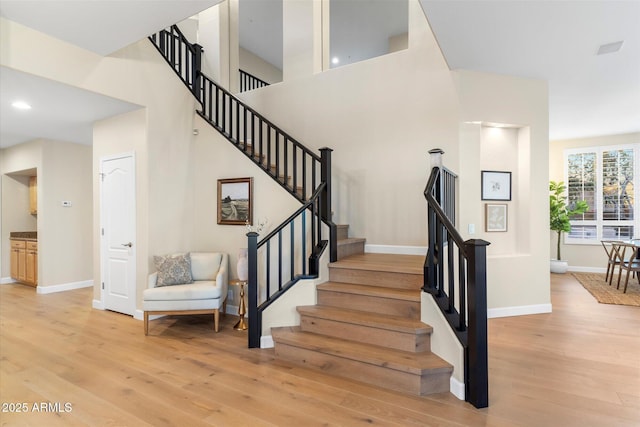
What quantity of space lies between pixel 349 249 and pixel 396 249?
2.33 feet

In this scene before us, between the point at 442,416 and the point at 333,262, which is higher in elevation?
the point at 333,262

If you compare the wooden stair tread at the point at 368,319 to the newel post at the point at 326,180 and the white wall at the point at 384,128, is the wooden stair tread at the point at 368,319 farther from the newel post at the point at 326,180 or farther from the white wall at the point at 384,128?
the white wall at the point at 384,128

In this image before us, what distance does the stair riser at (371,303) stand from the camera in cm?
292

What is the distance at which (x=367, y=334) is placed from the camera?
286 cm

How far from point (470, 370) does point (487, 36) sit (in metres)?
3.14

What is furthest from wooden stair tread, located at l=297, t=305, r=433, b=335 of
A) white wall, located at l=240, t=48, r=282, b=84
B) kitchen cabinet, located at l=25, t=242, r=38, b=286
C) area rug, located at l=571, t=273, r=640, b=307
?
white wall, located at l=240, t=48, r=282, b=84

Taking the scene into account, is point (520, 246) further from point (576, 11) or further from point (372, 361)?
point (372, 361)

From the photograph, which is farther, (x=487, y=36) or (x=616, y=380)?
(x=487, y=36)

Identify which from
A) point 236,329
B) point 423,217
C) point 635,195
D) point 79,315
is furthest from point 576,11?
point 79,315

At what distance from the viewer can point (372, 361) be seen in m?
2.57

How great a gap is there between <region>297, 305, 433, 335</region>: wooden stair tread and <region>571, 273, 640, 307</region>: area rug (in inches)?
155

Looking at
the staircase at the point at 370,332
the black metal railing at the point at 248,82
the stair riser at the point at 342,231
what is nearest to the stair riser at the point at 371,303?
the staircase at the point at 370,332

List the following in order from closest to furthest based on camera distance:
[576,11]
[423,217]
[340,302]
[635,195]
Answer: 1. [576,11]
2. [340,302]
3. [423,217]
4. [635,195]

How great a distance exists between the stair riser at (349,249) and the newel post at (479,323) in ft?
6.25
